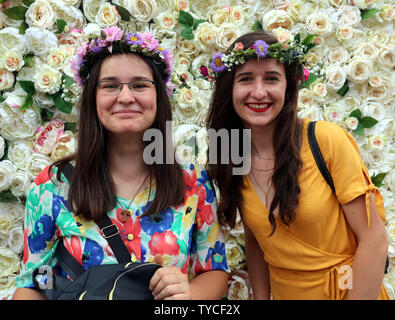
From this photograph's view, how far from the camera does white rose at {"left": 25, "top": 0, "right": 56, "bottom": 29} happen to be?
2.45 m

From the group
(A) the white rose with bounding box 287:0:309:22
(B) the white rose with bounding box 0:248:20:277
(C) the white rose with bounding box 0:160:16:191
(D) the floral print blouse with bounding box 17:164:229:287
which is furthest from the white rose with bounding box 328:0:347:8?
(B) the white rose with bounding box 0:248:20:277

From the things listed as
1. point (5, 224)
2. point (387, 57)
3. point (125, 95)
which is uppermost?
point (387, 57)

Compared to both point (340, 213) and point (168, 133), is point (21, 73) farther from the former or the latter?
point (340, 213)

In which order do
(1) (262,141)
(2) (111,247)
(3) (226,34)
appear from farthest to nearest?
(3) (226,34) < (1) (262,141) < (2) (111,247)

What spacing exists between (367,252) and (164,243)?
975 millimetres

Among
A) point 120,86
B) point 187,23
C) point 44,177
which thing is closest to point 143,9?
point 187,23

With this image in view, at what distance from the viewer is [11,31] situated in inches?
96.9

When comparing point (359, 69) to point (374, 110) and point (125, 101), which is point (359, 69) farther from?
point (125, 101)

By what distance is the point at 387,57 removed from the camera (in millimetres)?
2902

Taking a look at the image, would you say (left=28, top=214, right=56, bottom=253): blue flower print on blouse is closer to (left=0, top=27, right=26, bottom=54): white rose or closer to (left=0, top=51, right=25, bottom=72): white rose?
(left=0, top=51, right=25, bottom=72): white rose

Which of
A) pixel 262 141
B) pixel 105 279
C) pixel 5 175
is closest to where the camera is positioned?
pixel 105 279

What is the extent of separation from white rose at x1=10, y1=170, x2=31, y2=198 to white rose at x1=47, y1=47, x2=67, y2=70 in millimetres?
698

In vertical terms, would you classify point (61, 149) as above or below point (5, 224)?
above

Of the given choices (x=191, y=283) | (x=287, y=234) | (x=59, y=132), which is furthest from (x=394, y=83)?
(x=59, y=132)
